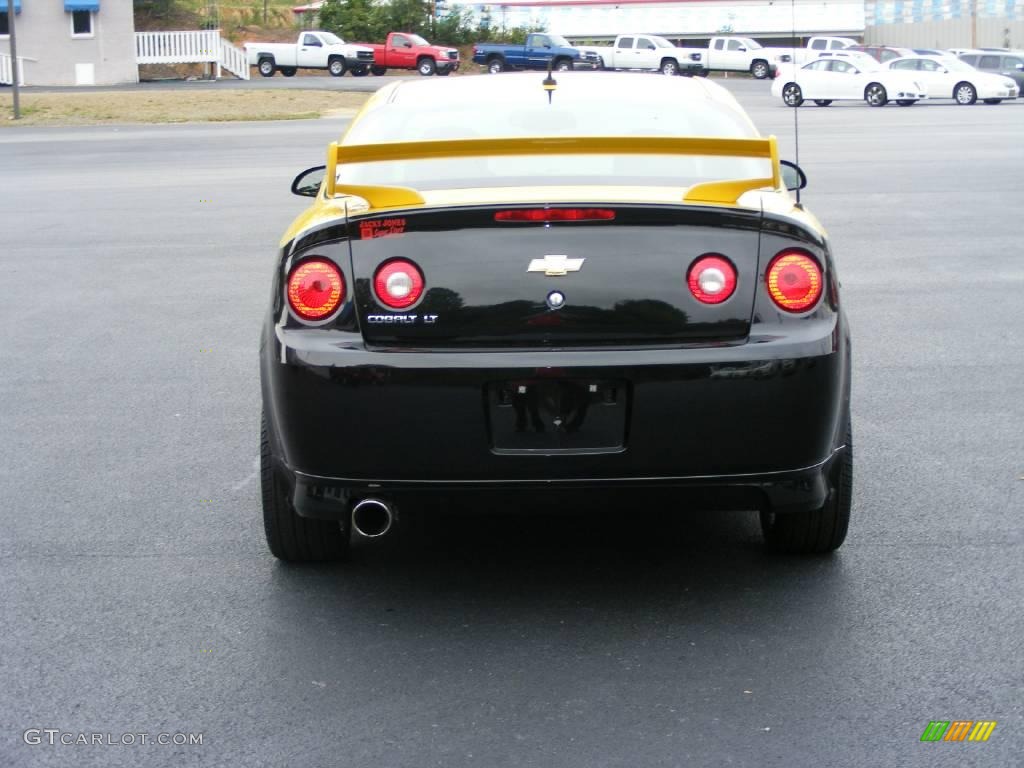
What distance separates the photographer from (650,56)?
6047 centimetres

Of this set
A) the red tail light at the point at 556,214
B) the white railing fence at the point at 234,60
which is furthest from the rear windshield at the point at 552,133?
the white railing fence at the point at 234,60

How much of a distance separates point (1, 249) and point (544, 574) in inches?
381

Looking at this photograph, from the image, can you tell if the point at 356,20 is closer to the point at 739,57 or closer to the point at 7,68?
the point at 739,57

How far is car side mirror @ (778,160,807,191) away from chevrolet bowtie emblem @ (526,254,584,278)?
1.55 metres

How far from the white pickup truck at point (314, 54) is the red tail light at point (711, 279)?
55696 millimetres

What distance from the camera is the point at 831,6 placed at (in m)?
76.1

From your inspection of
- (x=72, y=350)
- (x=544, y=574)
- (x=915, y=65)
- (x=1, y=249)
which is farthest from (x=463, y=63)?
(x=544, y=574)

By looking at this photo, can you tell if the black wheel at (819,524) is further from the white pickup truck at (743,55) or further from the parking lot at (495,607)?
the white pickup truck at (743,55)

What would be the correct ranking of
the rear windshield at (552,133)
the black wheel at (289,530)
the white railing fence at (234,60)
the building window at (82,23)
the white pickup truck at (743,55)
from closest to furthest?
the rear windshield at (552,133) → the black wheel at (289,530) → the building window at (82,23) → the white railing fence at (234,60) → the white pickup truck at (743,55)

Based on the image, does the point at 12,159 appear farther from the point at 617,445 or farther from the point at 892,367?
the point at 617,445

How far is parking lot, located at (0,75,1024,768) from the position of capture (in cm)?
357

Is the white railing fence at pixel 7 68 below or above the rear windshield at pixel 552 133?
below

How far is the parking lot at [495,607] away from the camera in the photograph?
3.57 m

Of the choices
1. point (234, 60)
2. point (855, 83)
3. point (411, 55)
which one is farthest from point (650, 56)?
point (855, 83)
